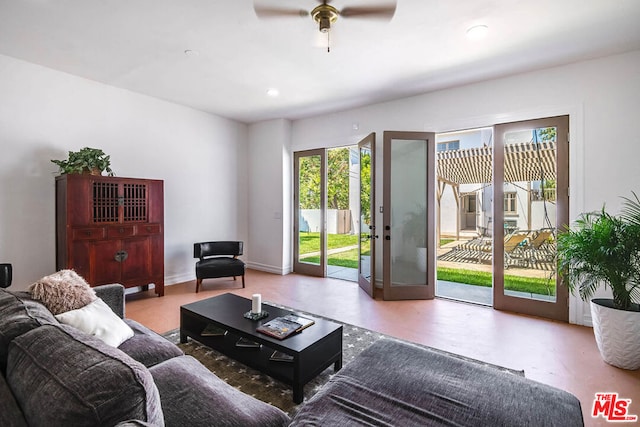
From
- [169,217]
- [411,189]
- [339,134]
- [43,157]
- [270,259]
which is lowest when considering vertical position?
[270,259]

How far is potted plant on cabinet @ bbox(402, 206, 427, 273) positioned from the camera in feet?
14.0

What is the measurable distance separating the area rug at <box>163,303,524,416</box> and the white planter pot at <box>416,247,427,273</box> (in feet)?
5.29

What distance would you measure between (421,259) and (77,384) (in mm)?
4112

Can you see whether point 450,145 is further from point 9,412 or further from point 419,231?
point 9,412

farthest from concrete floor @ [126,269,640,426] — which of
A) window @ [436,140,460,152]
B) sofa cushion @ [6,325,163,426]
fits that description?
window @ [436,140,460,152]

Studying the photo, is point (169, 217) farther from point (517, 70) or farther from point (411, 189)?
point (517, 70)

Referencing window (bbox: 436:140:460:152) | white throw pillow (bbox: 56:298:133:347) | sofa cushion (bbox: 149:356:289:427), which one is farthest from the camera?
window (bbox: 436:140:460:152)

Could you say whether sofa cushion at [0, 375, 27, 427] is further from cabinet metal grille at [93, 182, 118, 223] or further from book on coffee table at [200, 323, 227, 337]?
cabinet metal grille at [93, 182, 118, 223]

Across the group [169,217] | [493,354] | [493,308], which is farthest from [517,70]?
[169,217]

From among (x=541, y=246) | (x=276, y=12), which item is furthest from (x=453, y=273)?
(x=276, y=12)

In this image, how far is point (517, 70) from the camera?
350 centimetres

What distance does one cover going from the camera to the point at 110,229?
12.1 ft

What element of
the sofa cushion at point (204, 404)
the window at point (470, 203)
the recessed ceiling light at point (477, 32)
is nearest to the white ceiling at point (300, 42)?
the recessed ceiling light at point (477, 32)

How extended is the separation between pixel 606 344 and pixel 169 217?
5.50 metres
